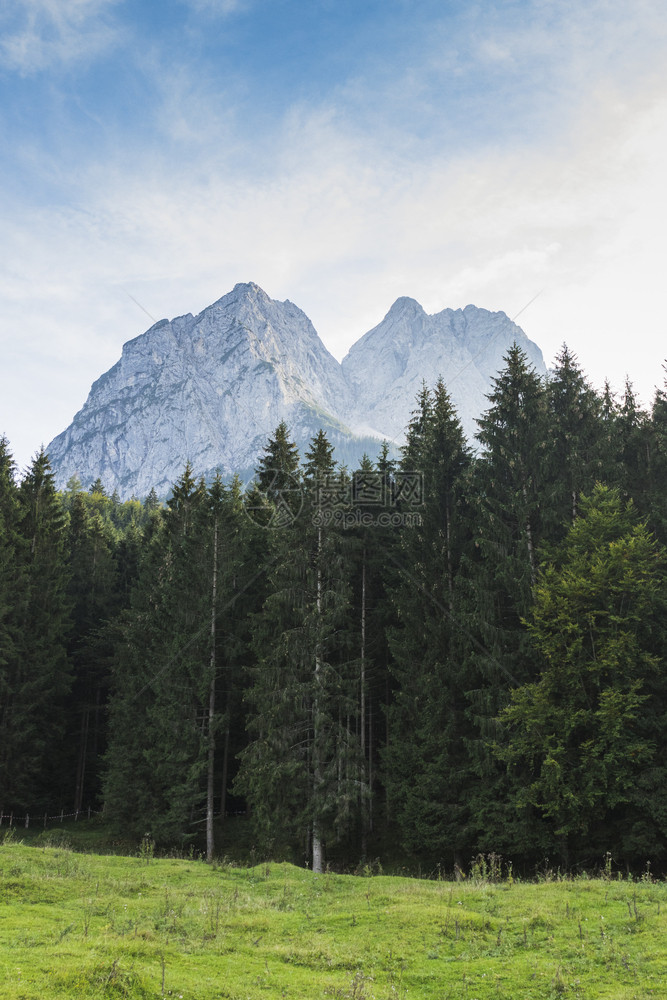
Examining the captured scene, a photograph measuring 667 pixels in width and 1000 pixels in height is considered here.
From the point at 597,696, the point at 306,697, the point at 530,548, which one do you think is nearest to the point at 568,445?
the point at 530,548

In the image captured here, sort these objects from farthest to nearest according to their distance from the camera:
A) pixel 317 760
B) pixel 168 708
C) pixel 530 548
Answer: pixel 168 708, pixel 530 548, pixel 317 760

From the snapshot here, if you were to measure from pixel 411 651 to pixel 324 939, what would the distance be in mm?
16426

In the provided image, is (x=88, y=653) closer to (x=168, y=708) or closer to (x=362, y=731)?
(x=168, y=708)

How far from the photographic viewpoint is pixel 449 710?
948 inches

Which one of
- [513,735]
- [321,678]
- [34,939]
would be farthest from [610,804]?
[34,939]

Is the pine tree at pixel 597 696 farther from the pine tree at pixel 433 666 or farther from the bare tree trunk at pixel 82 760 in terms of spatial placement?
the bare tree trunk at pixel 82 760

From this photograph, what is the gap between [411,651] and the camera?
26.2 m

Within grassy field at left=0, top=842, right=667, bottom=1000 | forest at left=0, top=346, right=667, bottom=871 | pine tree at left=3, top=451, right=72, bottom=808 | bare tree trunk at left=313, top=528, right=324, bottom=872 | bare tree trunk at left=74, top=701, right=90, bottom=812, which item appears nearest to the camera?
grassy field at left=0, top=842, right=667, bottom=1000

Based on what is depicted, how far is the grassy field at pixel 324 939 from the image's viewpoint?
24.4 ft

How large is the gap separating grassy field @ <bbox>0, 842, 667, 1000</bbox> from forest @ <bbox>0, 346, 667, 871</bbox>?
6999mm

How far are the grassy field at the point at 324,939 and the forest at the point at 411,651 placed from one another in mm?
6999

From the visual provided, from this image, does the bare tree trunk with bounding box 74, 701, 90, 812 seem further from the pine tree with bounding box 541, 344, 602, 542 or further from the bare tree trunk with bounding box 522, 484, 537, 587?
the pine tree with bounding box 541, 344, 602, 542

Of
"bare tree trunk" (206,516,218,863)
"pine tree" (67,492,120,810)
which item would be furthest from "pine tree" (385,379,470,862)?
"pine tree" (67,492,120,810)

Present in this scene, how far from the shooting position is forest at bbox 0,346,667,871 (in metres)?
19.8
